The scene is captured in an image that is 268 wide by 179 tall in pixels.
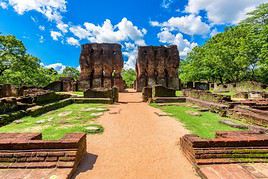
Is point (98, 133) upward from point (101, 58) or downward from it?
downward

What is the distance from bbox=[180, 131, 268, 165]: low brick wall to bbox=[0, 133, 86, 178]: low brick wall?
7.92ft

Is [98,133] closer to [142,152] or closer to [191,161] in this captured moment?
[142,152]

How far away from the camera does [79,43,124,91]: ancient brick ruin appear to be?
30.7 m

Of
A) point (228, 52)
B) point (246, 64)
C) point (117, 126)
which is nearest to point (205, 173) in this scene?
point (117, 126)

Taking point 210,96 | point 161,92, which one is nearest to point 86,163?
point 210,96

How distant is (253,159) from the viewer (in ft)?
13.6

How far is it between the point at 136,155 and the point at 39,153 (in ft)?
6.80

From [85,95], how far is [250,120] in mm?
11954

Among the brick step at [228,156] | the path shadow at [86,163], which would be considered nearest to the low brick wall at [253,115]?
the brick step at [228,156]

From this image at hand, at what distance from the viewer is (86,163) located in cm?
433

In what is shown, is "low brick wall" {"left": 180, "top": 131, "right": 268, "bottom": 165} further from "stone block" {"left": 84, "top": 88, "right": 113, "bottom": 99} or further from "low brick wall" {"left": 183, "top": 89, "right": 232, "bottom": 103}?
"stone block" {"left": 84, "top": 88, "right": 113, "bottom": 99}

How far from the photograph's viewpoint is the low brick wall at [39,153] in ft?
12.6

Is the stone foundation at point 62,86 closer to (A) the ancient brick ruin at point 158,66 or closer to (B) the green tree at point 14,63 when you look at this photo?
(B) the green tree at point 14,63

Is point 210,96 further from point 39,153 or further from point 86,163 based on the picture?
point 39,153
